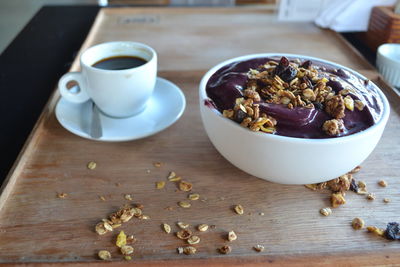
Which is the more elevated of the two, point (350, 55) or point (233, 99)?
point (233, 99)

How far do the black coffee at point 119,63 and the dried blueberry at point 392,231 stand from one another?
20.9 inches

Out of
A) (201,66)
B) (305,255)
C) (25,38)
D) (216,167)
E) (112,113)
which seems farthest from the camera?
(25,38)

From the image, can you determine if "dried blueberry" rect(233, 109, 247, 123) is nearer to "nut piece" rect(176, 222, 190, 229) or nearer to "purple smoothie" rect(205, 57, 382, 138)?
"purple smoothie" rect(205, 57, 382, 138)

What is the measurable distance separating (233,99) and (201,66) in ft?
1.37

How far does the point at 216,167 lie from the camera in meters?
0.60

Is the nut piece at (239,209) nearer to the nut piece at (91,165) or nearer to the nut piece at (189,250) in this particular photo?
the nut piece at (189,250)

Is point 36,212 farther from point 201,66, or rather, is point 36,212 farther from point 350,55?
point 350,55

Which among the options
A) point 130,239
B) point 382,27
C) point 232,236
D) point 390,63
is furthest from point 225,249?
point 382,27

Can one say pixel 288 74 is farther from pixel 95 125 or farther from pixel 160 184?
pixel 95 125

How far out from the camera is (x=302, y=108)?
20.2 inches

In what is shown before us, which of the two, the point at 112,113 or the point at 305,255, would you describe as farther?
the point at 112,113

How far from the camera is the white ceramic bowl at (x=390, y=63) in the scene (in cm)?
85

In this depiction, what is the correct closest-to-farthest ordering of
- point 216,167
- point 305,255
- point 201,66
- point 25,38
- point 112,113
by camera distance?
point 305,255 < point 216,167 < point 112,113 < point 201,66 < point 25,38

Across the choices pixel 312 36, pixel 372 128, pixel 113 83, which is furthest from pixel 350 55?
pixel 113 83
